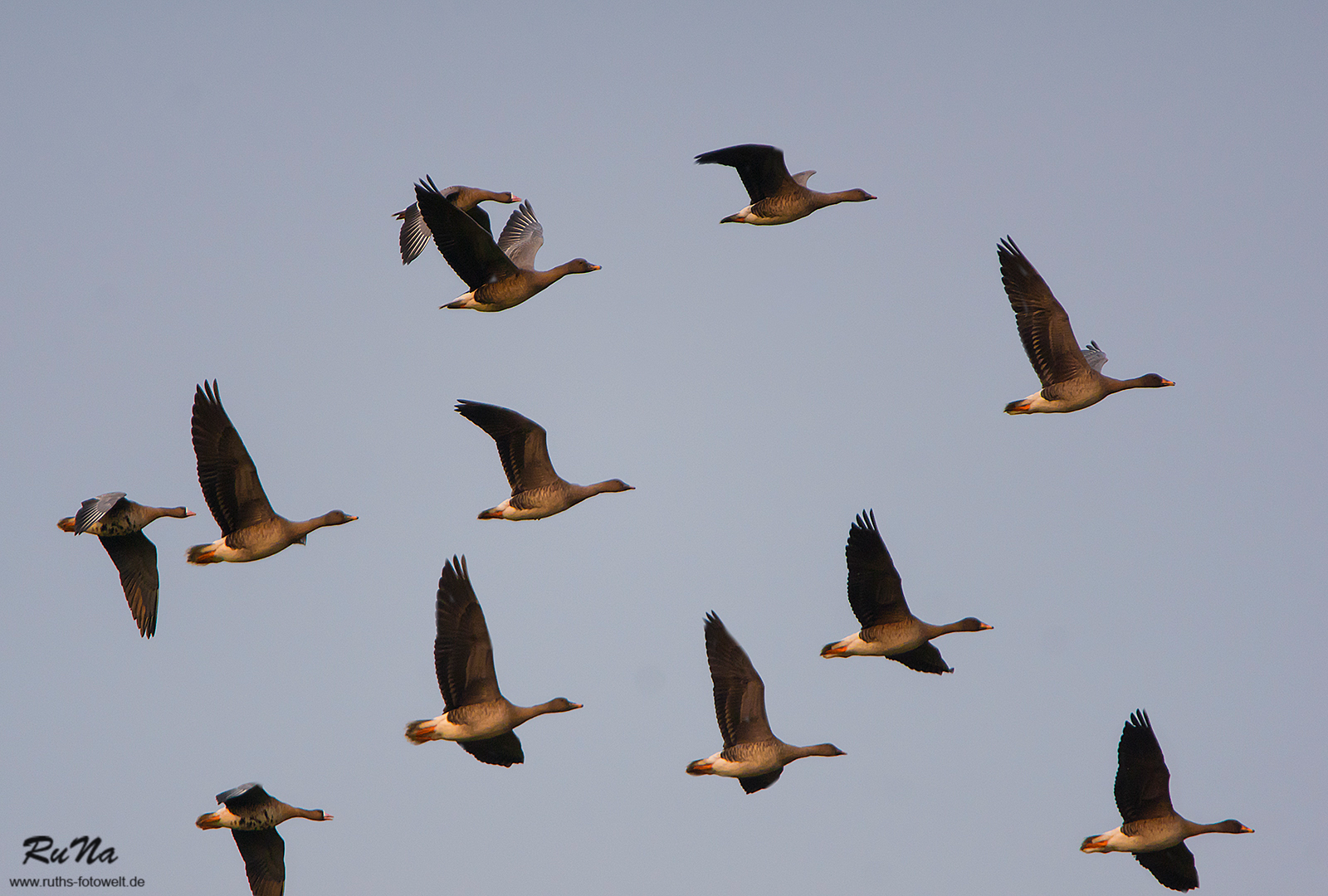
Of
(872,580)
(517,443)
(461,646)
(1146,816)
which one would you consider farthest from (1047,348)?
(461,646)

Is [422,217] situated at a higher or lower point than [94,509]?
higher

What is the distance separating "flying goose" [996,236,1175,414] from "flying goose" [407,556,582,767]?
370 inches

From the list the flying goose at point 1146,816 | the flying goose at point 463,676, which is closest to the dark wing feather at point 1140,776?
the flying goose at point 1146,816

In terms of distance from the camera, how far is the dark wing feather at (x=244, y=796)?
21.3 meters

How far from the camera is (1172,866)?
75.0 feet

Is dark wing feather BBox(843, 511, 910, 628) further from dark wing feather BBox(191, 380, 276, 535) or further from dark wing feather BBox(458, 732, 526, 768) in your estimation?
dark wing feather BBox(191, 380, 276, 535)

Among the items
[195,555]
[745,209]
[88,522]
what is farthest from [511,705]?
[745,209]

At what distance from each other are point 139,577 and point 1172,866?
17.3 meters

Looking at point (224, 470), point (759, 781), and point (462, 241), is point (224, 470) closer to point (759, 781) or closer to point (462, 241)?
point (462, 241)

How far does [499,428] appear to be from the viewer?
78.5ft

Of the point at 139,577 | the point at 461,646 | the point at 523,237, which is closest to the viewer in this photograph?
the point at 461,646

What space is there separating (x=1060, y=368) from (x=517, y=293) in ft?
28.9

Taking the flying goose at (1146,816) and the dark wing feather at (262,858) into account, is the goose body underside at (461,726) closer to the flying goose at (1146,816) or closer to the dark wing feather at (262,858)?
the dark wing feather at (262,858)

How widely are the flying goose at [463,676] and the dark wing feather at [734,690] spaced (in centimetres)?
283
